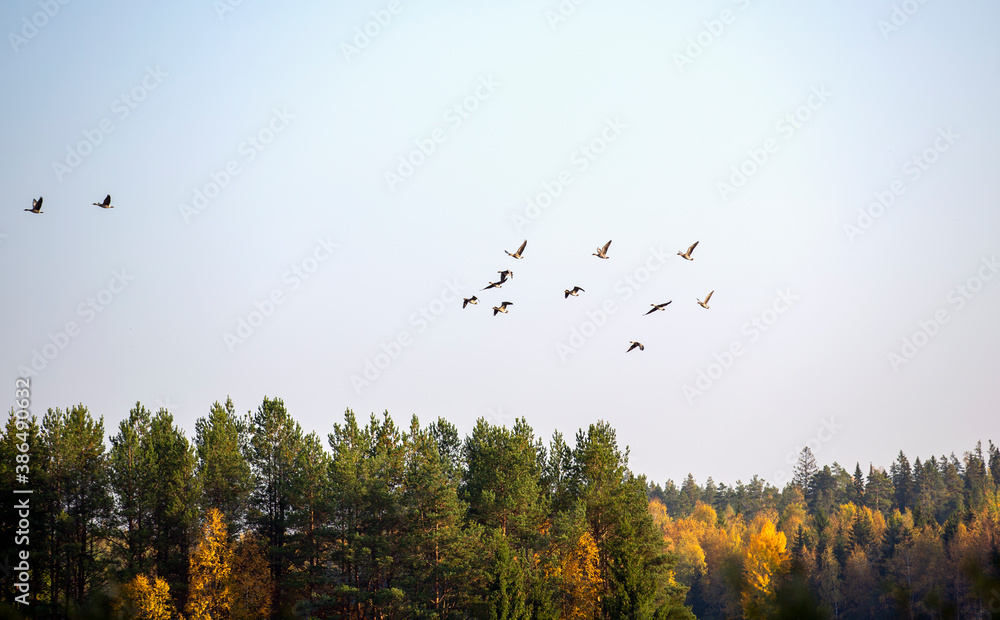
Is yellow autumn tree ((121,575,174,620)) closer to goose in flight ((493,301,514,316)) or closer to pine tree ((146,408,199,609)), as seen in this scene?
pine tree ((146,408,199,609))

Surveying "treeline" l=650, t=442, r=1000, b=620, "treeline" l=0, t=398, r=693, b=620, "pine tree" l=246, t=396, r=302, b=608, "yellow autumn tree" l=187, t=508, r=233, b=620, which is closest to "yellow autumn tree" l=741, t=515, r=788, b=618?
"treeline" l=650, t=442, r=1000, b=620

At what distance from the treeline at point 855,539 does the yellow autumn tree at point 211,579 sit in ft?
83.7

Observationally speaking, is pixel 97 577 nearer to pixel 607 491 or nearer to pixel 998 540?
pixel 607 491

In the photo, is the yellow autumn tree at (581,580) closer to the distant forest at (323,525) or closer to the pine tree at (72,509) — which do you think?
the distant forest at (323,525)

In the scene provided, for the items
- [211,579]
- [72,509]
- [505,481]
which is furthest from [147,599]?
[505,481]

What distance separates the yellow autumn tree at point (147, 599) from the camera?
44438 mm

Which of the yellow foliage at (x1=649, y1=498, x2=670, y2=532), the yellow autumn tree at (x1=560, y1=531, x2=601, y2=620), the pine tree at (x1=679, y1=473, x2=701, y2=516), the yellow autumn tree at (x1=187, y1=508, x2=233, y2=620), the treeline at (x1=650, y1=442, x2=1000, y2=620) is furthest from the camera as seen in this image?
the pine tree at (x1=679, y1=473, x2=701, y2=516)

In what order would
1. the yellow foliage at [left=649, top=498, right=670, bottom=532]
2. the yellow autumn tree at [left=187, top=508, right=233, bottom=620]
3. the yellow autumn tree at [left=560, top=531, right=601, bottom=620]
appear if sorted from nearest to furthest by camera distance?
the yellow autumn tree at [left=187, top=508, right=233, bottom=620], the yellow autumn tree at [left=560, top=531, right=601, bottom=620], the yellow foliage at [left=649, top=498, right=670, bottom=532]

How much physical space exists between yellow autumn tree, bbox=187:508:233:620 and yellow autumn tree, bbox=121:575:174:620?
1.69 m

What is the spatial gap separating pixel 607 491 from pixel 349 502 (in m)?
15.2

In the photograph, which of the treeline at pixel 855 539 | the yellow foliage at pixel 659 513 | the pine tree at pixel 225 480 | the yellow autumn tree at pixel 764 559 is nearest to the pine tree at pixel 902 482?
the treeline at pixel 855 539

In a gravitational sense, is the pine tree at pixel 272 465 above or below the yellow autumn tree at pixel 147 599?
above

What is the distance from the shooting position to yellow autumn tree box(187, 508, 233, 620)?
46781 mm

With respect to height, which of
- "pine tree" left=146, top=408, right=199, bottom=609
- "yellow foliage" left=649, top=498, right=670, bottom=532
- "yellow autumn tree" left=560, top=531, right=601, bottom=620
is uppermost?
"yellow foliage" left=649, top=498, right=670, bottom=532
